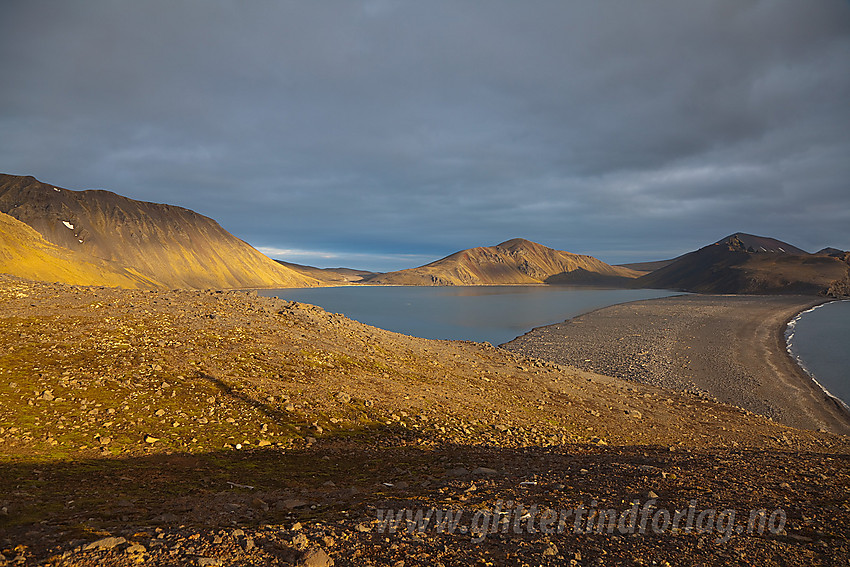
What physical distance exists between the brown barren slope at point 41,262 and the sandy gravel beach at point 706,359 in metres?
85.0

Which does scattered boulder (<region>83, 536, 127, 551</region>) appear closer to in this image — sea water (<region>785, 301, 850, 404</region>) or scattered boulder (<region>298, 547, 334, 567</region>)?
scattered boulder (<region>298, 547, 334, 567</region>)

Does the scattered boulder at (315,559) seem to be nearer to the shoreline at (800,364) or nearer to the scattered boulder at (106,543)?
the scattered boulder at (106,543)

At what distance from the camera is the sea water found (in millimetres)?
34094

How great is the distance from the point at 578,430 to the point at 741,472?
728 cm

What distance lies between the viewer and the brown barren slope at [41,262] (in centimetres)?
6746

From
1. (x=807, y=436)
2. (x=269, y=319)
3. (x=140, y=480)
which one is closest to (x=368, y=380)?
(x=269, y=319)

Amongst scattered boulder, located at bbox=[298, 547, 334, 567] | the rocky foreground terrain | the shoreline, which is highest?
scattered boulder, located at bbox=[298, 547, 334, 567]

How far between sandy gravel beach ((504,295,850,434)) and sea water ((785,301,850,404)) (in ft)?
4.50

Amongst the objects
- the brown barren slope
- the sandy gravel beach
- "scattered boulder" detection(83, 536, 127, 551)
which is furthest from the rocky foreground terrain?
the brown barren slope

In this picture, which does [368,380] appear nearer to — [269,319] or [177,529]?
[269,319]

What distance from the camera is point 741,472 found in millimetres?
8055

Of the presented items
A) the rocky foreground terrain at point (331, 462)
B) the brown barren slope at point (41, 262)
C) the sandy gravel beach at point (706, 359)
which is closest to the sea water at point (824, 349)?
the sandy gravel beach at point (706, 359)

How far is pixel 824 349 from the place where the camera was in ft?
163

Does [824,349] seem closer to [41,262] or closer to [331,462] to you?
[331,462]
